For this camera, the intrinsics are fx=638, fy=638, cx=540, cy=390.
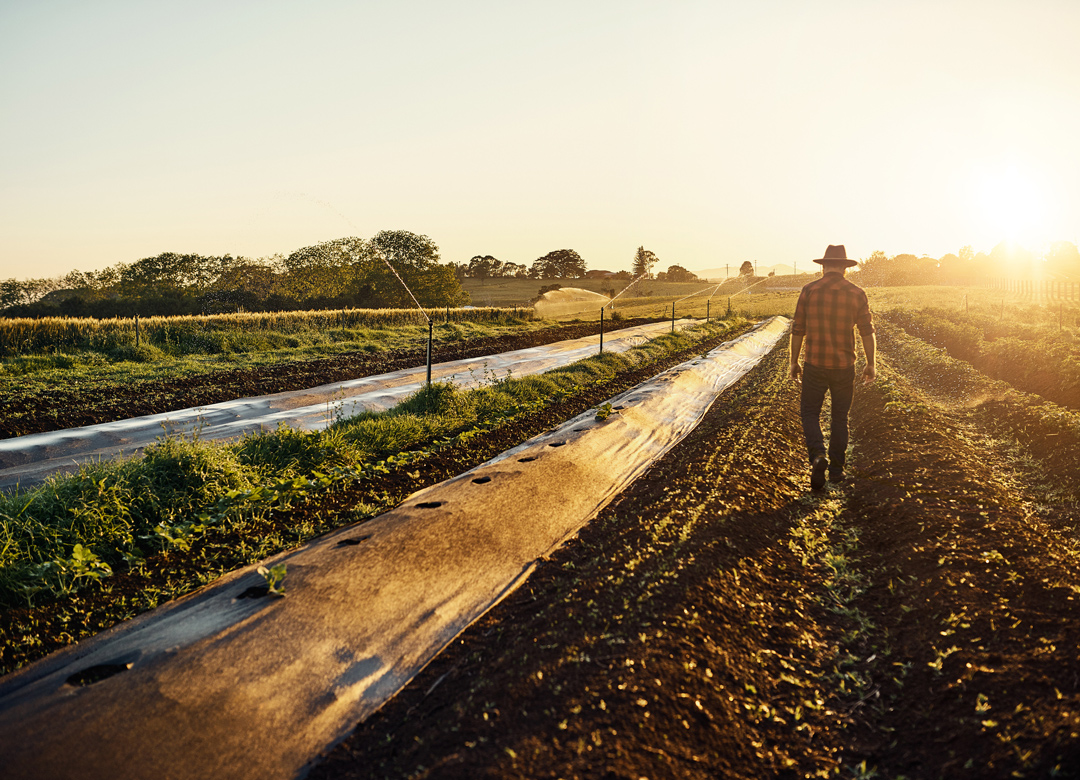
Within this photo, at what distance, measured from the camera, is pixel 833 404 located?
626 cm

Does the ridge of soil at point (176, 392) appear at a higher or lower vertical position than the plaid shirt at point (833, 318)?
lower

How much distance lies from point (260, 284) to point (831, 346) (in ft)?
232

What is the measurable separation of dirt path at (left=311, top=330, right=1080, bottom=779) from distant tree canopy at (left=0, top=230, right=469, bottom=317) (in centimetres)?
4295

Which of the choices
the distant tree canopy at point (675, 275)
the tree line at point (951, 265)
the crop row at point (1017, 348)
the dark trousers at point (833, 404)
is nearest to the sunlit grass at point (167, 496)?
the dark trousers at point (833, 404)

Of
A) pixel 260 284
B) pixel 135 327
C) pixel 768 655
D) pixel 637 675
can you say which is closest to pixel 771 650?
pixel 768 655

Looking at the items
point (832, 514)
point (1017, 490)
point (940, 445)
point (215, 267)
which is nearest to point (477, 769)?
point (832, 514)

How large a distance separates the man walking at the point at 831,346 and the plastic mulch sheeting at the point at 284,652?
2465 millimetres

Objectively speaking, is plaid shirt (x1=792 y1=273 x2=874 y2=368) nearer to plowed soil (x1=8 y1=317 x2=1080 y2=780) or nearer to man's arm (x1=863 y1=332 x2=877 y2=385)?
man's arm (x1=863 y1=332 x2=877 y2=385)

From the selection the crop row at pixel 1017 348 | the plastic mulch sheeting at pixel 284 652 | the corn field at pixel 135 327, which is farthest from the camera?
the corn field at pixel 135 327

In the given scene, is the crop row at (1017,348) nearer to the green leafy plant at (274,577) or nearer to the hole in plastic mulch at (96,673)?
the green leafy plant at (274,577)

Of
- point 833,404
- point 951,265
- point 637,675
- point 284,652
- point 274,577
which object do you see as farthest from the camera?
point 951,265

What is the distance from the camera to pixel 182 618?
375 cm

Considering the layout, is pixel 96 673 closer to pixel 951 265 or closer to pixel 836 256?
pixel 836 256

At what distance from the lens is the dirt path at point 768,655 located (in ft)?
8.64
